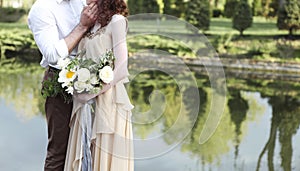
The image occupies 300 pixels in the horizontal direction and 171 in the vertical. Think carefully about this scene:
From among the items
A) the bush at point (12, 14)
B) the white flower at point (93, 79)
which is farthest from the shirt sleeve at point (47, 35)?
the bush at point (12, 14)

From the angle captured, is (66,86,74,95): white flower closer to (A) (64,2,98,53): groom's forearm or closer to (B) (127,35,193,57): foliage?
(A) (64,2,98,53): groom's forearm

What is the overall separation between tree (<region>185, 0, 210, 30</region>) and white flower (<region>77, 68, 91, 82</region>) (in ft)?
31.3

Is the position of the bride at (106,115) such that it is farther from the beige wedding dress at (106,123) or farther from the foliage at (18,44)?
the foliage at (18,44)

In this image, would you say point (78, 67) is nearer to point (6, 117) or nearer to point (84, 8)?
point (84, 8)

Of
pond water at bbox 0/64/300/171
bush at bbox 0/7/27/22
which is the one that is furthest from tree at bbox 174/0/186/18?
pond water at bbox 0/64/300/171

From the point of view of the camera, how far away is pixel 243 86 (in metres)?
7.62

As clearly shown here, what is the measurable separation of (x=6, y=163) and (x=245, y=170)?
153cm

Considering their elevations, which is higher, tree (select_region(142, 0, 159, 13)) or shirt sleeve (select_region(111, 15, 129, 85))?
shirt sleeve (select_region(111, 15, 129, 85))

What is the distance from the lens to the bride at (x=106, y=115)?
1809 millimetres

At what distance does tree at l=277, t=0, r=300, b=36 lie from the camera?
34.7ft

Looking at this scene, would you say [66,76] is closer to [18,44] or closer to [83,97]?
[83,97]

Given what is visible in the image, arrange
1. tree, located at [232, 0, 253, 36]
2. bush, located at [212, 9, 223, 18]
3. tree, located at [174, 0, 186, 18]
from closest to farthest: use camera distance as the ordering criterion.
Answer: tree, located at [232, 0, 253, 36]
tree, located at [174, 0, 186, 18]
bush, located at [212, 9, 223, 18]

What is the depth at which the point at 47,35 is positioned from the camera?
1782 mm

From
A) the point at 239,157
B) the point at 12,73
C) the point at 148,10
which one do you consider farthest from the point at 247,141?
the point at 148,10
